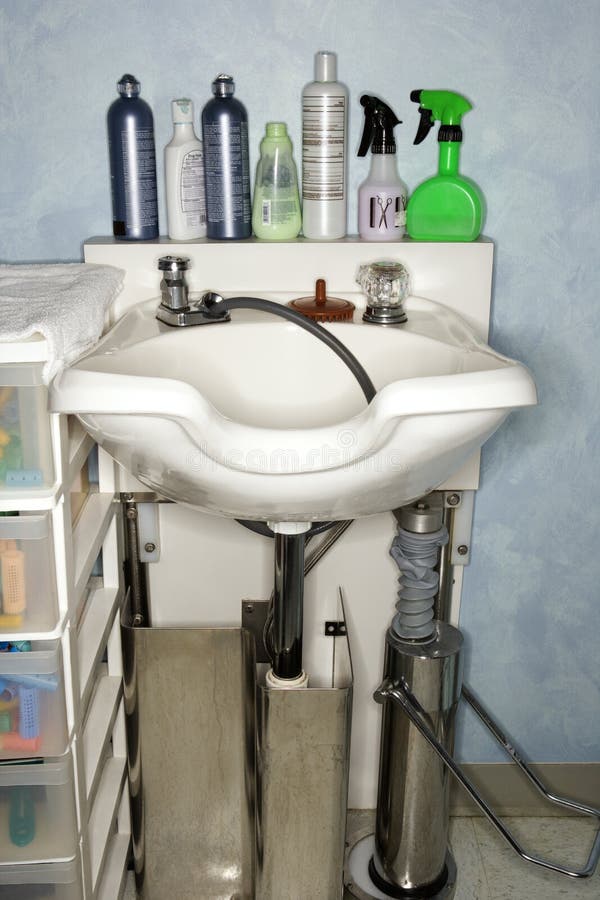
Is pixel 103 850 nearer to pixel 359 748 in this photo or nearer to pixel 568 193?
pixel 359 748

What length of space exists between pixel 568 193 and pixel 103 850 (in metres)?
1.16

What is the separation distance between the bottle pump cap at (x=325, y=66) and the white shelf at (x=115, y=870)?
3.84ft

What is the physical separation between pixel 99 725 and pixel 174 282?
64cm

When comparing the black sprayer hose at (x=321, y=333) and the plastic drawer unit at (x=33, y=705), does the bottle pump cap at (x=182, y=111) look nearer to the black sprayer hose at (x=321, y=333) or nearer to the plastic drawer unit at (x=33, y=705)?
the black sprayer hose at (x=321, y=333)

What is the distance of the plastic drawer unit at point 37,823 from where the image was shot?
1.13 meters

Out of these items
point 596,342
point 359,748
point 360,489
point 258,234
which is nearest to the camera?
point 360,489

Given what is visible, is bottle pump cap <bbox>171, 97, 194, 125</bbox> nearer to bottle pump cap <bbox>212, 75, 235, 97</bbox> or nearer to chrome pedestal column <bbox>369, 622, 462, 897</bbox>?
bottle pump cap <bbox>212, 75, 235, 97</bbox>

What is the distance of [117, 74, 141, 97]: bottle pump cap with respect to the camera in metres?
1.29

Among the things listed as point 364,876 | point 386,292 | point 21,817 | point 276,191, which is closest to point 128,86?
point 276,191

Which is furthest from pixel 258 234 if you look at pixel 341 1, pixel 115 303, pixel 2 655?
pixel 2 655

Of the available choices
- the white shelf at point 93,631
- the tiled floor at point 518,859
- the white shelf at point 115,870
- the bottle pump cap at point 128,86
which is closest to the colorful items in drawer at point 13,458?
the white shelf at point 93,631

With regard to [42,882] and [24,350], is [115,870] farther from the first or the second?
[24,350]

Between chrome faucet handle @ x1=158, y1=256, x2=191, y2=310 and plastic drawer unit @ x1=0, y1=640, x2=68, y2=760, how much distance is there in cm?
47

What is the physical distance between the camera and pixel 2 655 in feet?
3.47
